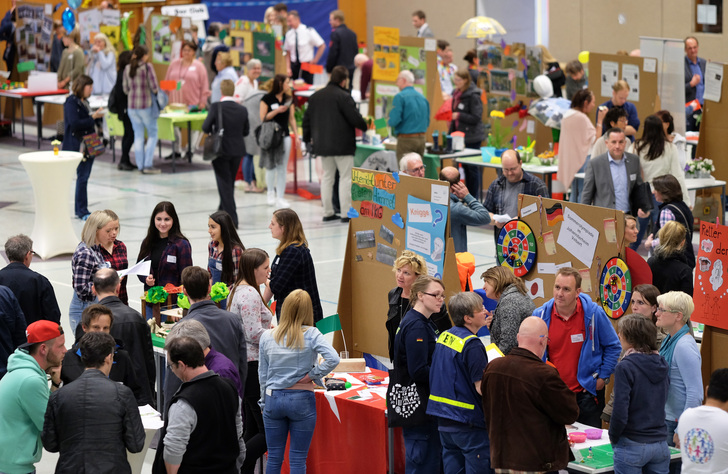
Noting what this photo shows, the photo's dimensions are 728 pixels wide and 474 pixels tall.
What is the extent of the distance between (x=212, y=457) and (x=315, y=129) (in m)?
9.17

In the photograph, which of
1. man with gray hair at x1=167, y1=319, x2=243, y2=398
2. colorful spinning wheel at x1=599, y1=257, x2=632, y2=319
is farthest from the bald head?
colorful spinning wheel at x1=599, y1=257, x2=632, y2=319

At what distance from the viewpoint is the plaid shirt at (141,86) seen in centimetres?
1680

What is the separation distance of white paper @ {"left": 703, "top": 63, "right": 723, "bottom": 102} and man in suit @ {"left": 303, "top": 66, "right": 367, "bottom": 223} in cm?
433

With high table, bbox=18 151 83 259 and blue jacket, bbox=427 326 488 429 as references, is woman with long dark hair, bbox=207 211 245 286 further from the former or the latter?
high table, bbox=18 151 83 259

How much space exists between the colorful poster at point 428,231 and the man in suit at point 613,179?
304 cm

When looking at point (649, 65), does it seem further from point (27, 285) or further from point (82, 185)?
point (27, 285)

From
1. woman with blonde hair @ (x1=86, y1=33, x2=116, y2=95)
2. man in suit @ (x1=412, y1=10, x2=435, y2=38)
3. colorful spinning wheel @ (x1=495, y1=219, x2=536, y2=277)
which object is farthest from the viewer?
man in suit @ (x1=412, y1=10, x2=435, y2=38)

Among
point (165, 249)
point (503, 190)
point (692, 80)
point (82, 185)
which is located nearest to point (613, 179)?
point (503, 190)

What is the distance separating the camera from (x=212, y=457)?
5289mm

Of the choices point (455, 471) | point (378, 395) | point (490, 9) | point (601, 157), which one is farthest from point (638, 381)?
point (490, 9)

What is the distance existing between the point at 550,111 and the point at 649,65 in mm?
1432

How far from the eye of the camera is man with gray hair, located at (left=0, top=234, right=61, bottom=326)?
711 centimetres

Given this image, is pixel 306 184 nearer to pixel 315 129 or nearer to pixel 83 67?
pixel 315 129

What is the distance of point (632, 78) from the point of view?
46.1 feet
